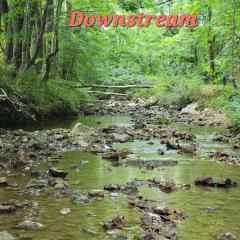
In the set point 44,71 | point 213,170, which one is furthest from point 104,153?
point 44,71

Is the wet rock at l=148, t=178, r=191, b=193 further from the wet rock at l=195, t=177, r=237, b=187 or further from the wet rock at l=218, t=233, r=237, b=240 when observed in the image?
the wet rock at l=218, t=233, r=237, b=240

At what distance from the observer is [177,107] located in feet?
85.0

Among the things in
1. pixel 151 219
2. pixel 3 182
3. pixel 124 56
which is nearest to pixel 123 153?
pixel 3 182

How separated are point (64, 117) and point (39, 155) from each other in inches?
387

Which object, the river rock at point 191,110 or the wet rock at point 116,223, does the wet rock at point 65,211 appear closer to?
the wet rock at point 116,223

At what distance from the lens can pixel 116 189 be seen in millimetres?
6633

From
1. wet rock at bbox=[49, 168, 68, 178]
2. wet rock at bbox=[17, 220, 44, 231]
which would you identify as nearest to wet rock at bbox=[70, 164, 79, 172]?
wet rock at bbox=[49, 168, 68, 178]

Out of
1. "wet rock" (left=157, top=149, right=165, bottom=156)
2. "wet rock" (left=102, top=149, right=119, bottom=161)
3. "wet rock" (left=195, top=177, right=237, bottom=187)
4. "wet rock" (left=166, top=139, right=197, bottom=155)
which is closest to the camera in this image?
"wet rock" (left=195, top=177, right=237, bottom=187)

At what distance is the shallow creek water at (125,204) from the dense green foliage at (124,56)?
5577mm

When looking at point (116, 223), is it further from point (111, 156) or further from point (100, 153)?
point (100, 153)

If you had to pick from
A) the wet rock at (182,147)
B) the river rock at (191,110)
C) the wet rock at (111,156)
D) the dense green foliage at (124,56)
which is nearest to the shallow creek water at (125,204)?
the wet rock at (111,156)

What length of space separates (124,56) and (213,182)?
26.5m

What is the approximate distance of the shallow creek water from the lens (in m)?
4.75

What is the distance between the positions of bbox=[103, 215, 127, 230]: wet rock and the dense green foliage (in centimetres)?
873
